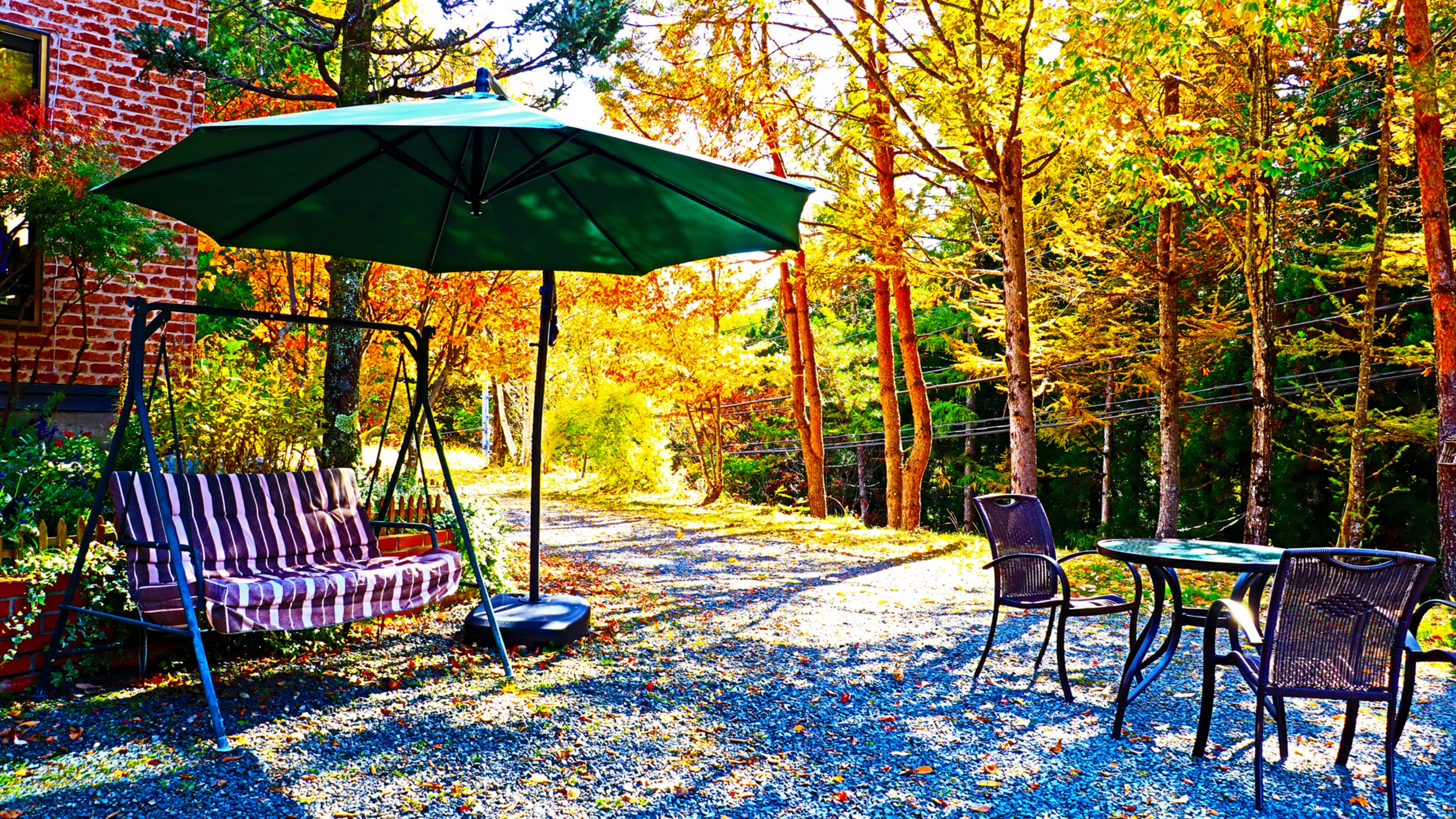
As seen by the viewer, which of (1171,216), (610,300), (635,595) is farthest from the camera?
(610,300)

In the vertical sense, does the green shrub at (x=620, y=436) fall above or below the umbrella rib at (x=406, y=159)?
below

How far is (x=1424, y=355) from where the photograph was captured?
8.83m

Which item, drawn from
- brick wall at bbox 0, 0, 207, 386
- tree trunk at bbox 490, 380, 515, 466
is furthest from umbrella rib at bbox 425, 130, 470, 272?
tree trunk at bbox 490, 380, 515, 466

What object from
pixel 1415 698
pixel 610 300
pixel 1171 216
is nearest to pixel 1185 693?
pixel 1415 698

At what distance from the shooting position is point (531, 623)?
4082 mm

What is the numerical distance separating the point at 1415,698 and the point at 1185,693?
1.05 meters

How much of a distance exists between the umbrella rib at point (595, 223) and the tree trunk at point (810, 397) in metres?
5.94

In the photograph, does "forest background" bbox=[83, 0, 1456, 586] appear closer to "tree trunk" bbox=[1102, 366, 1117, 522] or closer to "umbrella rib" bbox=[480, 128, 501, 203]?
"tree trunk" bbox=[1102, 366, 1117, 522]

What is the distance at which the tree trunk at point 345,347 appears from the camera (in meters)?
5.04

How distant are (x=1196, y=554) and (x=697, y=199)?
252cm

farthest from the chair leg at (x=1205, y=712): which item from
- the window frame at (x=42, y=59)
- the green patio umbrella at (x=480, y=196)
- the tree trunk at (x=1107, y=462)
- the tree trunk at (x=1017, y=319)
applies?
the tree trunk at (x=1107, y=462)

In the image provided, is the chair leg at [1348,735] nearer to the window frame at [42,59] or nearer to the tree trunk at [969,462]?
the window frame at [42,59]

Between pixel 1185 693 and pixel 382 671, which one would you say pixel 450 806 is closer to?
pixel 382 671

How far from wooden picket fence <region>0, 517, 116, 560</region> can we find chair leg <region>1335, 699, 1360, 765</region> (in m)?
4.68
